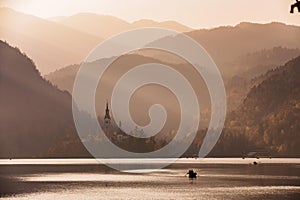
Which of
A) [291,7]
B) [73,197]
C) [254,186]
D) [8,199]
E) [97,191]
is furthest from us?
[254,186]

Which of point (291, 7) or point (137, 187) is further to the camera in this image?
point (137, 187)

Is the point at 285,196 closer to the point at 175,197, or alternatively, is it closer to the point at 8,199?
the point at 175,197

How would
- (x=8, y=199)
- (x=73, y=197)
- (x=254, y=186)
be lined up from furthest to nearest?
(x=254, y=186) < (x=73, y=197) < (x=8, y=199)

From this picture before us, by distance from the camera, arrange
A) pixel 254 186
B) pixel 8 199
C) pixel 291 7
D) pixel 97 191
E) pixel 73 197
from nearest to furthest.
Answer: pixel 291 7
pixel 8 199
pixel 73 197
pixel 97 191
pixel 254 186

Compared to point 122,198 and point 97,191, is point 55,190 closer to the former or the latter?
point 97,191

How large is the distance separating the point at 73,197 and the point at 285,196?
48.9 metres

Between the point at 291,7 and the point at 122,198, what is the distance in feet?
356

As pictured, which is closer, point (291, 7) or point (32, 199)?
point (291, 7)

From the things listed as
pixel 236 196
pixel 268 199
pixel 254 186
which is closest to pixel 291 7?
pixel 268 199

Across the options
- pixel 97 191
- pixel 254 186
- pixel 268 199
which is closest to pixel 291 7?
pixel 268 199

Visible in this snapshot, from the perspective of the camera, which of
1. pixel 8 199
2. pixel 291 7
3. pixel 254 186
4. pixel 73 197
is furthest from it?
pixel 254 186

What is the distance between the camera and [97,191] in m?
182

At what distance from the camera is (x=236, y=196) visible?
162250mm

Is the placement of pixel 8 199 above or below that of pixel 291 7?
below
